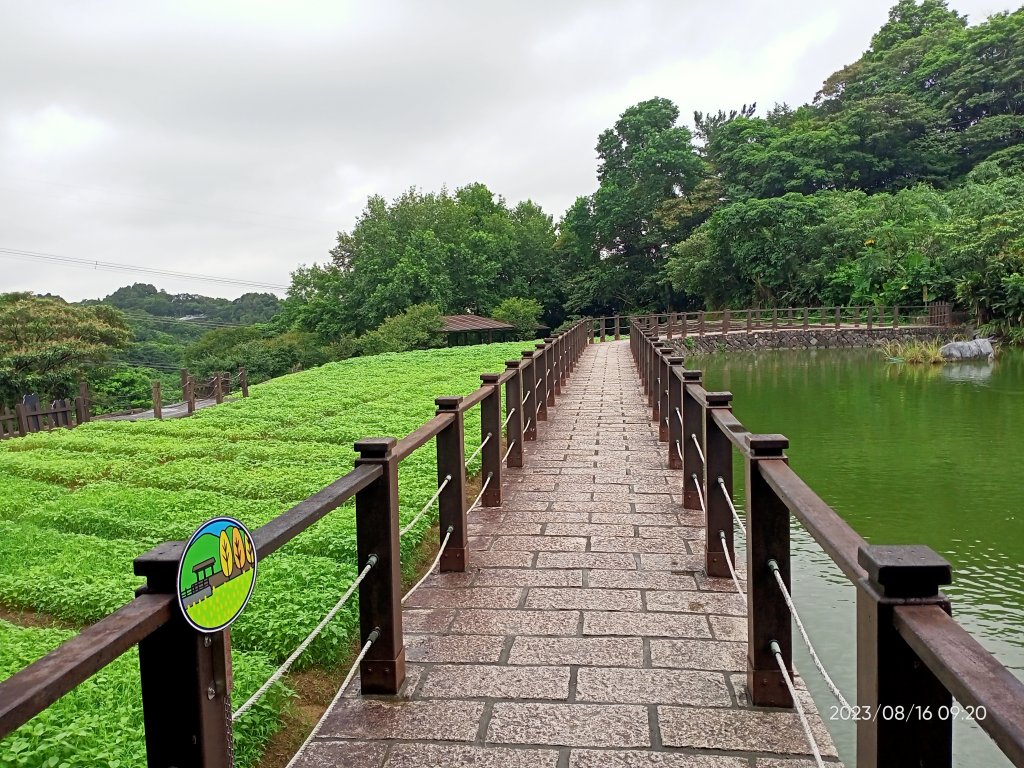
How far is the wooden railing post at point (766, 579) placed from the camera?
2.61 metres

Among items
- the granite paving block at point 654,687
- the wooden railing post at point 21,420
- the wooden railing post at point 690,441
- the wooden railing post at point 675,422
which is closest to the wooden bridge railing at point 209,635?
the granite paving block at point 654,687

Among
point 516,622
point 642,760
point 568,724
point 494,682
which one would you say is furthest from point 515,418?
point 642,760

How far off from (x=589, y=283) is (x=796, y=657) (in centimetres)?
3817

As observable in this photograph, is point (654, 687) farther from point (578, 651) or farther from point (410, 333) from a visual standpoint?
point (410, 333)

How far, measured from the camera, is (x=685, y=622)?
3.39 metres

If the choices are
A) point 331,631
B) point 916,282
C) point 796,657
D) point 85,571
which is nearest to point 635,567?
point 796,657

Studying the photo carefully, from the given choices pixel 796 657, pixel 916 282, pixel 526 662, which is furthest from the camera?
pixel 916 282

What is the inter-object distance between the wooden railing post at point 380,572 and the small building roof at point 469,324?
29.5 m

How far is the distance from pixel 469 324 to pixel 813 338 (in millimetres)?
13917

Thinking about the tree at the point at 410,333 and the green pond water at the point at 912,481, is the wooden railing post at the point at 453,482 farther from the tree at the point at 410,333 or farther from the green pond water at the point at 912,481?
the tree at the point at 410,333

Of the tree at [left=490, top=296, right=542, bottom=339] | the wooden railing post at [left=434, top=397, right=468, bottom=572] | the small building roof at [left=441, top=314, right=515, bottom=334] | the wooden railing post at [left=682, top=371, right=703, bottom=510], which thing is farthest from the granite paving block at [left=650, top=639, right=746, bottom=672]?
the tree at [left=490, top=296, right=542, bottom=339]

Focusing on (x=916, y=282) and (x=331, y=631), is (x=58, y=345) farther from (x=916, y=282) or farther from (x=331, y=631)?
(x=916, y=282)

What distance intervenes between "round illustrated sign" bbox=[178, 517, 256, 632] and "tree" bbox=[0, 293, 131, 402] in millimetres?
27733

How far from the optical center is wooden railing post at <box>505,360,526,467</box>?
669cm
